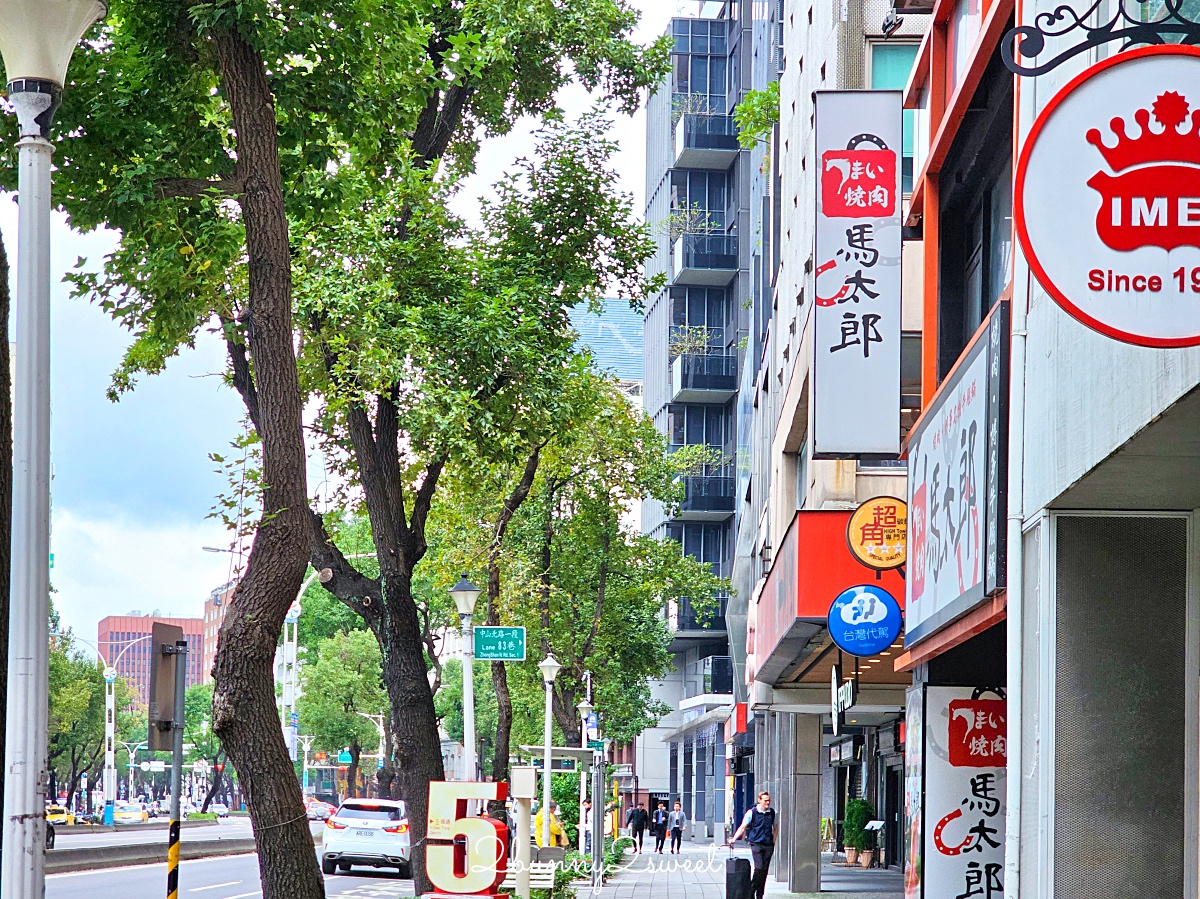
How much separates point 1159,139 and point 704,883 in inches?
1073

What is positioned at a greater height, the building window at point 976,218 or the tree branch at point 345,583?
the building window at point 976,218

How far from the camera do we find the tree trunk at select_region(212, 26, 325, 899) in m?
10.9

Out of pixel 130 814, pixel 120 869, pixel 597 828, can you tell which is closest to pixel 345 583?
pixel 597 828

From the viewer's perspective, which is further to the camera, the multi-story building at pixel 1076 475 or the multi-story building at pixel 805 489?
the multi-story building at pixel 805 489

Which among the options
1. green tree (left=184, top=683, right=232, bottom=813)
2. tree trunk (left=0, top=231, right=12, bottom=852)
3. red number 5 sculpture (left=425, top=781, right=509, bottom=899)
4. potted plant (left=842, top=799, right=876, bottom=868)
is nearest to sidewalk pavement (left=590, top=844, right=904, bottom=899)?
potted plant (left=842, top=799, right=876, bottom=868)

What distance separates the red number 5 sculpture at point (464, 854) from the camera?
49.0ft

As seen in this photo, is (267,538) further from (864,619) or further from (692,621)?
(692,621)

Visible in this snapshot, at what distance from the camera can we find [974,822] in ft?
41.6

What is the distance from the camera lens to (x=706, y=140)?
72188 millimetres

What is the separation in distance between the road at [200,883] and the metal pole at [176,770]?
40.4 ft

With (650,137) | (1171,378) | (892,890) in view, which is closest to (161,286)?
(1171,378)

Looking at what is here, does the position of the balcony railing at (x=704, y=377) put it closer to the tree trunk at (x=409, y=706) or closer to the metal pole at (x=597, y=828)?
the metal pole at (x=597, y=828)

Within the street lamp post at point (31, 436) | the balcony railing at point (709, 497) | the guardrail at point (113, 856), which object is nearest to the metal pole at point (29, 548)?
the street lamp post at point (31, 436)

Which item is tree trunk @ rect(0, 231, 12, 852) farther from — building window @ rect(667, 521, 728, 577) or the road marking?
building window @ rect(667, 521, 728, 577)
